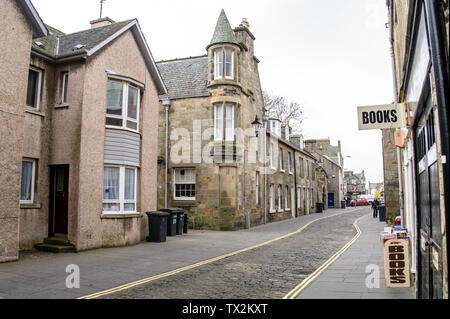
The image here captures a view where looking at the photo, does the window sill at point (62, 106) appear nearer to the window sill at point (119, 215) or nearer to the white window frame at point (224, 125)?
the window sill at point (119, 215)

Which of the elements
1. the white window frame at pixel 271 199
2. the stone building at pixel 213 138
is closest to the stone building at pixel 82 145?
the stone building at pixel 213 138

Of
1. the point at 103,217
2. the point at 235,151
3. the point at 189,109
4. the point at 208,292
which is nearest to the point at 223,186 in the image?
the point at 235,151

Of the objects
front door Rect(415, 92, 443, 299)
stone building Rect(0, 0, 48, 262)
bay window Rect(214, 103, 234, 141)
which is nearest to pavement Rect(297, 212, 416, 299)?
front door Rect(415, 92, 443, 299)

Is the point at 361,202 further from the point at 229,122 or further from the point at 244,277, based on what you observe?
the point at 244,277

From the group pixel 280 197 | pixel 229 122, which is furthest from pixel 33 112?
pixel 280 197

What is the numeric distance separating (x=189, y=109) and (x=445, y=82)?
1900 cm

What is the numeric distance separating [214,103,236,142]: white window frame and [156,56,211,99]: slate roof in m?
1.25

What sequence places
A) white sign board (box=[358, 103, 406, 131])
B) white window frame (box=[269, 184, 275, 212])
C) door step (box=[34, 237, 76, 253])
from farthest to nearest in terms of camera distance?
white window frame (box=[269, 184, 275, 212]), door step (box=[34, 237, 76, 253]), white sign board (box=[358, 103, 406, 131])

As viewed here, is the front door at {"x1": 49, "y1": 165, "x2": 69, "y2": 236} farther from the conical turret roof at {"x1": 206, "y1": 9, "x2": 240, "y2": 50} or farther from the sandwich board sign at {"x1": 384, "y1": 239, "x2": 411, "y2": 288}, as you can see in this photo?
the conical turret roof at {"x1": 206, "y1": 9, "x2": 240, "y2": 50}

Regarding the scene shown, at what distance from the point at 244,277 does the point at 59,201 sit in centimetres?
812

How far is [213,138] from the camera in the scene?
2042 centimetres

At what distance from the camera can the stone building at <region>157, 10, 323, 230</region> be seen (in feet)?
65.8

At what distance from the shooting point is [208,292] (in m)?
6.77

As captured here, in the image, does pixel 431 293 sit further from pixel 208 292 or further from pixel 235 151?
pixel 235 151
